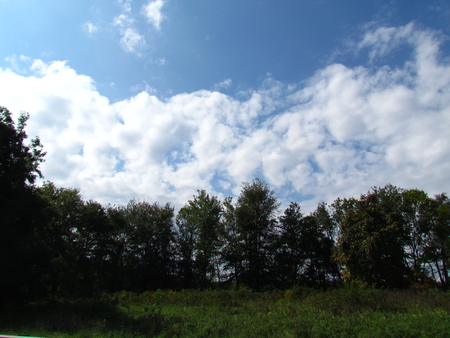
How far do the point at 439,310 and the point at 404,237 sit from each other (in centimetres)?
2140

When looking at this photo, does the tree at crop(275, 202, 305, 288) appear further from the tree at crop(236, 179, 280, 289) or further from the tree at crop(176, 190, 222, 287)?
the tree at crop(176, 190, 222, 287)

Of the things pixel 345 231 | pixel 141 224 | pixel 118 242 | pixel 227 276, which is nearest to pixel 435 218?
pixel 345 231

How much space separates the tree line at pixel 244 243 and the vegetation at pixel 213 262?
0.16 m

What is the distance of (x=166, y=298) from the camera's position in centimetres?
2586

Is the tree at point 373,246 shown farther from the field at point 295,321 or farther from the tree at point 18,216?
the tree at point 18,216

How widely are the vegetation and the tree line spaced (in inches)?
6.3

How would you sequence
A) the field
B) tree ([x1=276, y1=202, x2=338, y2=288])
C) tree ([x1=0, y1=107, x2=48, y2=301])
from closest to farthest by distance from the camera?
the field < tree ([x1=0, y1=107, x2=48, y2=301]) < tree ([x1=276, y1=202, x2=338, y2=288])

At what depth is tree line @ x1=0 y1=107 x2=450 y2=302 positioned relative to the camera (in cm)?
3134

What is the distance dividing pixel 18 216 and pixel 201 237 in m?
27.0

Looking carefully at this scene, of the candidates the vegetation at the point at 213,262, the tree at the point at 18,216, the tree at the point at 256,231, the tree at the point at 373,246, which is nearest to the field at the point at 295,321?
the vegetation at the point at 213,262

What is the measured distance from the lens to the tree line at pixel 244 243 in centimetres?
3134

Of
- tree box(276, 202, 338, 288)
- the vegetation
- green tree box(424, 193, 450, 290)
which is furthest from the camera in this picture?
tree box(276, 202, 338, 288)

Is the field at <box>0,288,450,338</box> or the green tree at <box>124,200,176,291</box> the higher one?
the green tree at <box>124,200,176,291</box>

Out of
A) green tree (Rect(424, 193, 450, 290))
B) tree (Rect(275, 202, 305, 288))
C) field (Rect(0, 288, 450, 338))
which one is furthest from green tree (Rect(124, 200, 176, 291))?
green tree (Rect(424, 193, 450, 290))
